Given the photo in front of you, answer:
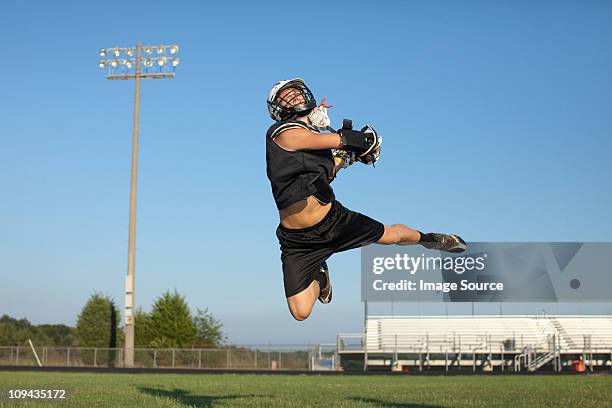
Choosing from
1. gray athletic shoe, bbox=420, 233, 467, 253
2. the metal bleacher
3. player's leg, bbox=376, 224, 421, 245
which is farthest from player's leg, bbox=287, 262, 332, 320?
the metal bleacher

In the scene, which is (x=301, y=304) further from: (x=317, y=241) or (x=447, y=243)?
(x=447, y=243)

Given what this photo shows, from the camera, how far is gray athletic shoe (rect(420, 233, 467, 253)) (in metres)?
9.59

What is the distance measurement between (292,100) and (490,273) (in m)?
36.8

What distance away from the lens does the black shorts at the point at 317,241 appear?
8539mm

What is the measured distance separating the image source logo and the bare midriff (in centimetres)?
3391

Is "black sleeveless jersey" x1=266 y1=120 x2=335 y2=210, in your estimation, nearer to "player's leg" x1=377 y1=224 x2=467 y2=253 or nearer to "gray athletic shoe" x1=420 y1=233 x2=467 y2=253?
"player's leg" x1=377 y1=224 x2=467 y2=253

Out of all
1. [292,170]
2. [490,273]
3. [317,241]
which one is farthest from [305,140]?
[490,273]

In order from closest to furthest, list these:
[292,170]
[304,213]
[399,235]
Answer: [292,170] → [304,213] → [399,235]

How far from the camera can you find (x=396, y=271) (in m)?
43.1

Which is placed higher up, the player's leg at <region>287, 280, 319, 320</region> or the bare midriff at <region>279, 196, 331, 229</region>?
the bare midriff at <region>279, 196, 331, 229</region>

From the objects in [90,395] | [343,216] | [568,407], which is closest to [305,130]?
[343,216]

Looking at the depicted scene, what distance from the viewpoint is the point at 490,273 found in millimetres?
43250

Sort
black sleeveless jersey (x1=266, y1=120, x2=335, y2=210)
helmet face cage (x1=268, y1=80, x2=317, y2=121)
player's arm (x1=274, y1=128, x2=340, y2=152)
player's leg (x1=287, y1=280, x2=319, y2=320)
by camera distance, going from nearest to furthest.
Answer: player's arm (x1=274, y1=128, x2=340, y2=152), black sleeveless jersey (x1=266, y1=120, x2=335, y2=210), helmet face cage (x1=268, y1=80, x2=317, y2=121), player's leg (x1=287, y1=280, x2=319, y2=320)

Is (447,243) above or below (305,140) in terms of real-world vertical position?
below
